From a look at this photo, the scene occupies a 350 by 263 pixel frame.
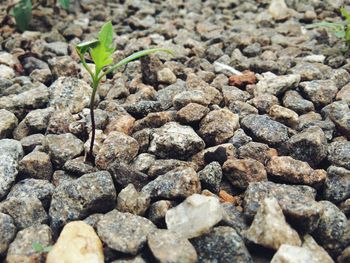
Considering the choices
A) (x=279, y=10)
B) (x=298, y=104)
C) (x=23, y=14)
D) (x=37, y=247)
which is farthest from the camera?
(x=279, y=10)

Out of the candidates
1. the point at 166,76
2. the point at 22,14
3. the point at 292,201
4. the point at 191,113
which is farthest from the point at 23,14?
the point at 292,201

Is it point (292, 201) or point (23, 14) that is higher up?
point (23, 14)

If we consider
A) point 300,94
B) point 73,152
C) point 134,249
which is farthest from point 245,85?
point 134,249

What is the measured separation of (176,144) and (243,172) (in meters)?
0.26

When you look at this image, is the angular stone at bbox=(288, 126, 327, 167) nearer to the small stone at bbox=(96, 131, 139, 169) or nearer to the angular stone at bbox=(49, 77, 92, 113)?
the small stone at bbox=(96, 131, 139, 169)

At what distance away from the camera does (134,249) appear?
3.74ft

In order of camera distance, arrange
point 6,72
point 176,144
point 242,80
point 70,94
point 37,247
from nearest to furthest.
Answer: point 37,247, point 176,144, point 70,94, point 242,80, point 6,72

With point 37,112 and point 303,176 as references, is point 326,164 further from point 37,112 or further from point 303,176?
point 37,112

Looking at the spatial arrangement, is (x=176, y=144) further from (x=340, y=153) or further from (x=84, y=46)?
(x=340, y=153)

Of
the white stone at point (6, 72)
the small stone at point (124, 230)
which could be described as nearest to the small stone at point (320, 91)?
the small stone at point (124, 230)

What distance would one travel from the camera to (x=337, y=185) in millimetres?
1344

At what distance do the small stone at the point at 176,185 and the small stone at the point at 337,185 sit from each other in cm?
42

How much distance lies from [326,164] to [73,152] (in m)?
0.91

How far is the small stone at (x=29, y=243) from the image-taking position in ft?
3.77
